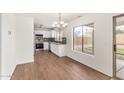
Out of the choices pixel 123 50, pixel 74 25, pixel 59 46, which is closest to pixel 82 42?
pixel 74 25

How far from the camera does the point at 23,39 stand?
591 cm

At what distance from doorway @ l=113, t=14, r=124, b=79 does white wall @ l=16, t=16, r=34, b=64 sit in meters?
4.06

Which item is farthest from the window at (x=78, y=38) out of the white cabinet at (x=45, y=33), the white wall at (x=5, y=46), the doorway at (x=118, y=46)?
the white cabinet at (x=45, y=33)

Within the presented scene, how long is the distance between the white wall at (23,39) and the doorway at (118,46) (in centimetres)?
406

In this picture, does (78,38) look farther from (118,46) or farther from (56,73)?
(118,46)

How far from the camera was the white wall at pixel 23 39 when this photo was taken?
5.72 m

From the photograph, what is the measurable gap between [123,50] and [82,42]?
3047mm

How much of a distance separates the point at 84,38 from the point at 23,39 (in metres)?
3.12

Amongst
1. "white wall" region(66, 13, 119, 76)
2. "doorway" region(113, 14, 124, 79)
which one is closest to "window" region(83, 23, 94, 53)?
"white wall" region(66, 13, 119, 76)

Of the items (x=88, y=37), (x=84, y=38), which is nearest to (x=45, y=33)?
(x=84, y=38)

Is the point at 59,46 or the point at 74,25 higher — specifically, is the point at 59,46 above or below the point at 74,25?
below
